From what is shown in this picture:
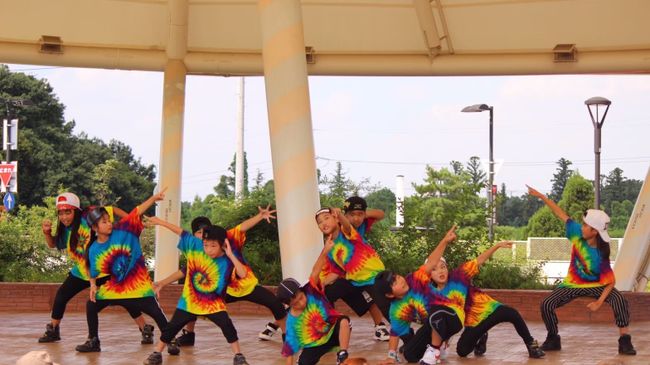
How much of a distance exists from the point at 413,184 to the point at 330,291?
983 inches

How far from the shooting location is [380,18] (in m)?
21.5

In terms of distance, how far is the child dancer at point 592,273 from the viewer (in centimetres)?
1165

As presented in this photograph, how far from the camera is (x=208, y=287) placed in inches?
424

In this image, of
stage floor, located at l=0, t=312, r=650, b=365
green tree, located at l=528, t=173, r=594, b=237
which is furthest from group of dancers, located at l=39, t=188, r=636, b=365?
green tree, located at l=528, t=173, r=594, b=237

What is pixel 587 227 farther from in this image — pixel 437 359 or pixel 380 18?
pixel 380 18

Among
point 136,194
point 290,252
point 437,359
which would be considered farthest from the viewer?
point 136,194

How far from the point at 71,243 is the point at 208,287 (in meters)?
2.44

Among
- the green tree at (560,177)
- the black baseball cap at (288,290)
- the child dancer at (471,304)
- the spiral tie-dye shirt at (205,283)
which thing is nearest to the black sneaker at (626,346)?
the child dancer at (471,304)

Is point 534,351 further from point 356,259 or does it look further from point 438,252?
point 356,259

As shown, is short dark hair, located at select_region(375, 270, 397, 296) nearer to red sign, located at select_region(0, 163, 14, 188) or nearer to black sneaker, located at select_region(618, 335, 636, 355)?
black sneaker, located at select_region(618, 335, 636, 355)

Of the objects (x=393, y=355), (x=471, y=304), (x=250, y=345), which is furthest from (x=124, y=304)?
(x=471, y=304)

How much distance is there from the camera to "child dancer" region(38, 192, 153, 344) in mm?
12336

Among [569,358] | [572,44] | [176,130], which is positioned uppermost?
[572,44]

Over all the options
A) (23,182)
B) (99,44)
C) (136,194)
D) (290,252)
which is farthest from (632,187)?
(290,252)
